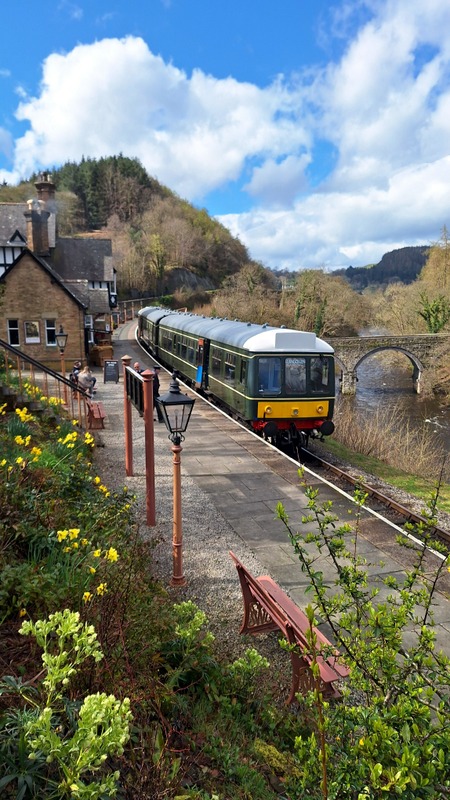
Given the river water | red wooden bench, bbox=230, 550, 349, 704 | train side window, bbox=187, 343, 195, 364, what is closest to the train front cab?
train side window, bbox=187, 343, 195, 364

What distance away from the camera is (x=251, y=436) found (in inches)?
551

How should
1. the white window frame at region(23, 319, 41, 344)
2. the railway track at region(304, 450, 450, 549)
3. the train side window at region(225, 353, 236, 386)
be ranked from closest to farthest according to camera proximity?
the railway track at region(304, 450, 450, 549)
the train side window at region(225, 353, 236, 386)
the white window frame at region(23, 319, 41, 344)

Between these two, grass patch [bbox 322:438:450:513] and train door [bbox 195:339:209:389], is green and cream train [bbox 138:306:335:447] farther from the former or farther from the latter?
train door [bbox 195:339:209:389]

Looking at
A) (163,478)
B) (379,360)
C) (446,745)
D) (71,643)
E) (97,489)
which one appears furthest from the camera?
(379,360)

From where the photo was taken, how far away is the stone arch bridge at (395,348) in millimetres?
38594

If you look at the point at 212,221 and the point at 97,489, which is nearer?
the point at 97,489

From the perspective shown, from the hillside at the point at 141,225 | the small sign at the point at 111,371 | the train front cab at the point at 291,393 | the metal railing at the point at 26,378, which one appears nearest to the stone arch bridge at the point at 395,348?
the small sign at the point at 111,371

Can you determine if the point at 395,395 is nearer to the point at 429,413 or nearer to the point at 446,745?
the point at 429,413

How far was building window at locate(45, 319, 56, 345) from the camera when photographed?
2614cm

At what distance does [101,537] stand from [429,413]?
2897cm

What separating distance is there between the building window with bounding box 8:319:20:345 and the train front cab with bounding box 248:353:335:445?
55.3ft

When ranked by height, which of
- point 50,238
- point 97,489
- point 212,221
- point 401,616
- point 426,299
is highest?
point 212,221

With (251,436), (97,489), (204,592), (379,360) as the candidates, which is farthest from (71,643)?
(379,360)

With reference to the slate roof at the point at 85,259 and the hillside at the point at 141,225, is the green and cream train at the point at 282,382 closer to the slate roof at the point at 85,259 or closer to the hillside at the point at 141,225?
the slate roof at the point at 85,259
